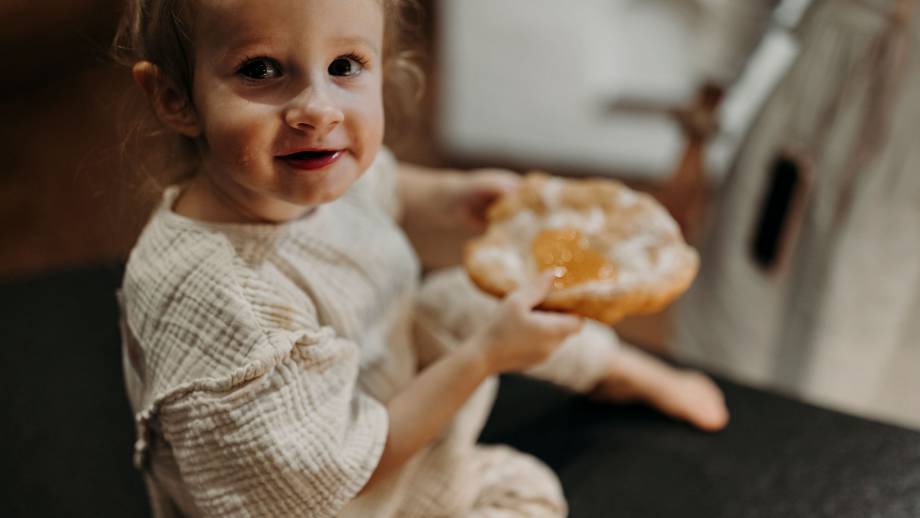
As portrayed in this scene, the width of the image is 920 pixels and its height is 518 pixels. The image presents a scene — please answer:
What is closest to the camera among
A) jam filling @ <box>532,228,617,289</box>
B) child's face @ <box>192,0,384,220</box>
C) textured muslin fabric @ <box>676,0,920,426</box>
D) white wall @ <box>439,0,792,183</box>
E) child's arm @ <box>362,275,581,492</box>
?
child's face @ <box>192,0,384,220</box>

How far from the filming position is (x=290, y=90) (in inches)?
21.4

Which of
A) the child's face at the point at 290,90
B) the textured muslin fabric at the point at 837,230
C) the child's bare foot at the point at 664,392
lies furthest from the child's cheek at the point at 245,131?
the textured muslin fabric at the point at 837,230

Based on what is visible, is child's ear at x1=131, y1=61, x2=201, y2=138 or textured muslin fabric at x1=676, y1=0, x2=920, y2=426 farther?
textured muslin fabric at x1=676, y1=0, x2=920, y2=426

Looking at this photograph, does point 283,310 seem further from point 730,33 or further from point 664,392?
point 730,33

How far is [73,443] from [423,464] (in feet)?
1.37

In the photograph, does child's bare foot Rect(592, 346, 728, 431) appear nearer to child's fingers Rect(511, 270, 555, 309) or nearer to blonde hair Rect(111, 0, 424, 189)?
child's fingers Rect(511, 270, 555, 309)

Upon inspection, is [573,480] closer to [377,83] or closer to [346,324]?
[346,324]

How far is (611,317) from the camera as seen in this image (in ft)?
2.24

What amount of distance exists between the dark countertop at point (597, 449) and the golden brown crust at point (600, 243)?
0.18 metres

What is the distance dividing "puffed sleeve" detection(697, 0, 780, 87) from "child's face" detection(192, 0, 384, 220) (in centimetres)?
79

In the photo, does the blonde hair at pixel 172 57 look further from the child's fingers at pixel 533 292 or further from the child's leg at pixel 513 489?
the child's leg at pixel 513 489

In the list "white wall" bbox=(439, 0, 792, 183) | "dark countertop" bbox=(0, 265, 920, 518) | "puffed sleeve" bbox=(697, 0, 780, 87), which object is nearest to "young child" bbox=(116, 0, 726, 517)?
"dark countertop" bbox=(0, 265, 920, 518)

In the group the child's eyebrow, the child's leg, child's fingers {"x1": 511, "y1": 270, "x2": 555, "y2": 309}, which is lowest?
the child's leg

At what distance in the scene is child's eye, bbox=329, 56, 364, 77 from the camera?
0.57m
